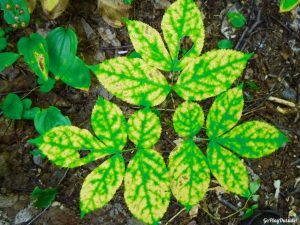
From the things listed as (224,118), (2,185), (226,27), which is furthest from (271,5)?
(2,185)

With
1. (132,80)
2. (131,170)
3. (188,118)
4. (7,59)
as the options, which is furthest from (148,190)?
(7,59)

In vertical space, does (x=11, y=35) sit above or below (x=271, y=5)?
below

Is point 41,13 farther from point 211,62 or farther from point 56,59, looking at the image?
point 211,62

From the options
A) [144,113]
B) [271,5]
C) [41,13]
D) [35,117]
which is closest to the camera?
[144,113]

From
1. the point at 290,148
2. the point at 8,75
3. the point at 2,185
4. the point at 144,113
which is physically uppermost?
the point at 144,113

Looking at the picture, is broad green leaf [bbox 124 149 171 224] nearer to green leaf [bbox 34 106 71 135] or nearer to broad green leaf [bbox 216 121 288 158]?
broad green leaf [bbox 216 121 288 158]

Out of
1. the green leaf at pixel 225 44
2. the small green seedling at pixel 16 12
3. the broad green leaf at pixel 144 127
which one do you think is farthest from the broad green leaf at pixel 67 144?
the green leaf at pixel 225 44

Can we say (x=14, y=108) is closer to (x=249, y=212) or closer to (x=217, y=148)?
(x=217, y=148)

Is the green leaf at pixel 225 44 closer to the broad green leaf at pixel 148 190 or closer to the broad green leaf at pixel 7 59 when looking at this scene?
the broad green leaf at pixel 148 190
